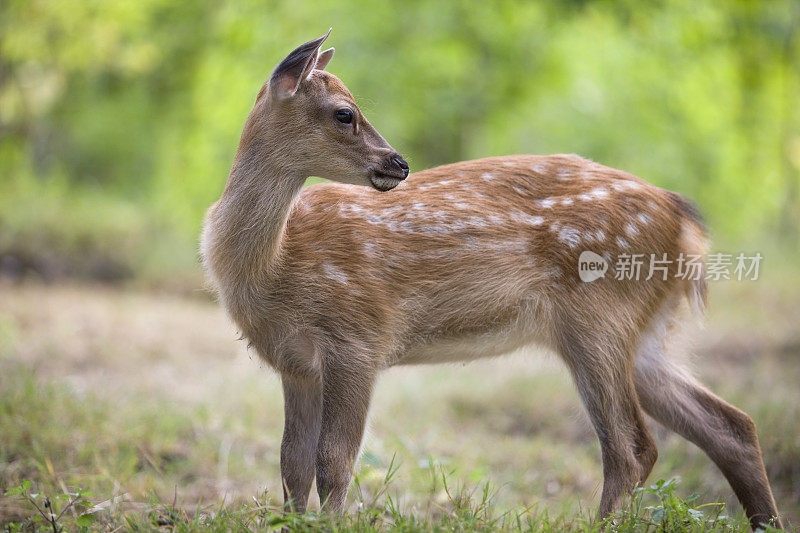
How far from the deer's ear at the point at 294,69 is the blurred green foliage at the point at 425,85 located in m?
6.30

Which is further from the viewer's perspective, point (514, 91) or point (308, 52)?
point (514, 91)

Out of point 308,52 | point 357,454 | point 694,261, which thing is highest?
point 308,52

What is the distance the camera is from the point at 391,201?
3742mm

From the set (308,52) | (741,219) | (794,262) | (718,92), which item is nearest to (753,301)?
(794,262)

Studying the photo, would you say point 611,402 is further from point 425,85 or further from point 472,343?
point 425,85

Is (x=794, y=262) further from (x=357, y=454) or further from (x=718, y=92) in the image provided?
(x=357, y=454)

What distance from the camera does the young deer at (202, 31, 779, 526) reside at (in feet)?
11.0

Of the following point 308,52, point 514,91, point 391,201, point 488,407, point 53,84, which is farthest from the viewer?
point 514,91

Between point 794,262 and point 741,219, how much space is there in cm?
212

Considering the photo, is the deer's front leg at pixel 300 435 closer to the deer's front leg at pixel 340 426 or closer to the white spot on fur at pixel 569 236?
the deer's front leg at pixel 340 426

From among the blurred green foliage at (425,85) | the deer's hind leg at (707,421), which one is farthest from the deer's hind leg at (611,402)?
the blurred green foliage at (425,85)

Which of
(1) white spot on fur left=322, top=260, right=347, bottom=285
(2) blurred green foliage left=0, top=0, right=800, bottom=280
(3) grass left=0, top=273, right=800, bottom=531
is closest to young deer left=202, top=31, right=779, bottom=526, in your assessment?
(1) white spot on fur left=322, top=260, right=347, bottom=285

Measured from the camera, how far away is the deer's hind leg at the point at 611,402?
352 cm

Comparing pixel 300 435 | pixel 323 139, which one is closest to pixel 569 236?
pixel 323 139
